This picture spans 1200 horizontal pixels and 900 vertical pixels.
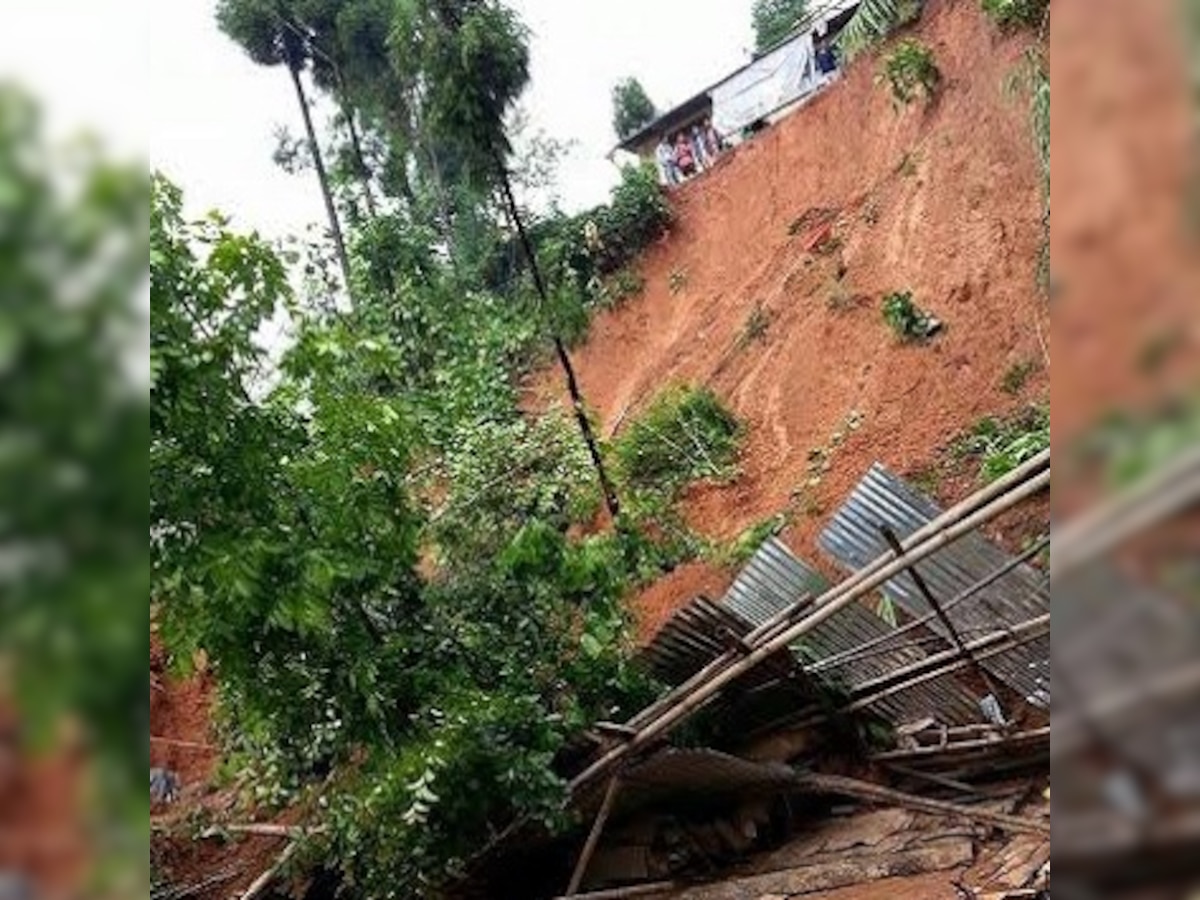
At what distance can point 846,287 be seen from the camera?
1702 centimetres

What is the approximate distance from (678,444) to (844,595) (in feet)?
35.1

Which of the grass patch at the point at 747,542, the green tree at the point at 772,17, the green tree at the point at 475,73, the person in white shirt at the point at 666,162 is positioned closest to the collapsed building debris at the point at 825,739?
the green tree at the point at 475,73

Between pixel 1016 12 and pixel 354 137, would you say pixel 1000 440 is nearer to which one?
pixel 1016 12

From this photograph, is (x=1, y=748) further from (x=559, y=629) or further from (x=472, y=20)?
(x=472, y=20)

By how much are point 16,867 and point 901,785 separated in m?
6.99

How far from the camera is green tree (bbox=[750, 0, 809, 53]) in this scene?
25.1 m

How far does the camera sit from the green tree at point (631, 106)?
1043 inches

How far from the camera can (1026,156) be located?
15242 millimetres

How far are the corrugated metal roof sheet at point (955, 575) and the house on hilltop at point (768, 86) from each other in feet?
49.6

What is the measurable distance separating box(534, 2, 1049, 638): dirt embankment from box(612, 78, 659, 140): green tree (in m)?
4.82

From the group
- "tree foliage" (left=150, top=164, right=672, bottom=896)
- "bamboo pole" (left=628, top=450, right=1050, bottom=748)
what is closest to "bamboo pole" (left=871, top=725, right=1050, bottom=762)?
"bamboo pole" (left=628, top=450, right=1050, bottom=748)

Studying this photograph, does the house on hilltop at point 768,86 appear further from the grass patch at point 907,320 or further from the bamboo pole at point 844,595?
the bamboo pole at point 844,595

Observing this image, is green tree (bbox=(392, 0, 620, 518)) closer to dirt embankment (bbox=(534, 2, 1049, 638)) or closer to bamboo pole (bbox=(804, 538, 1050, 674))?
dirt embankment (bbox=(534, 2, 1049, 638))

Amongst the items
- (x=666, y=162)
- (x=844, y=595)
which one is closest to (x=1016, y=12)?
(x=844, y=595)
